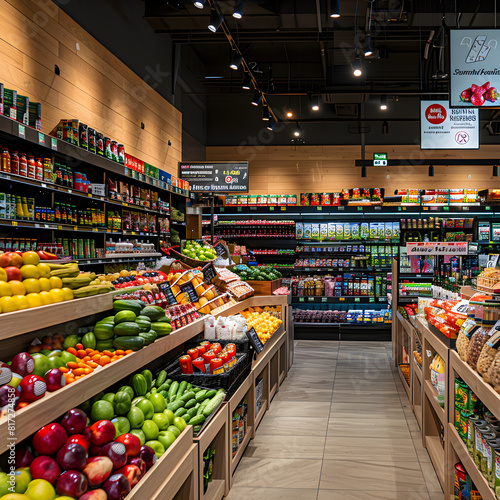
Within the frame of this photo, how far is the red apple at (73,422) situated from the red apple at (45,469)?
19 centimetres

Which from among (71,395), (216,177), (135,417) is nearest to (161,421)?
(135,417)

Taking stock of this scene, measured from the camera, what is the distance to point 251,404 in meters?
4.31

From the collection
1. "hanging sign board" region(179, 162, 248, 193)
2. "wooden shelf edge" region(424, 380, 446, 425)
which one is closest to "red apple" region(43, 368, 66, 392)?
"wooden shelf edge" region(424, 380, 446, 425)

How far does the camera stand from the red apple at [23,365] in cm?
183

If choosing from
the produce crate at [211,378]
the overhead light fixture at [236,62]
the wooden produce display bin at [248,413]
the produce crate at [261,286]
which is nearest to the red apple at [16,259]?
the produce crate at [211,378]

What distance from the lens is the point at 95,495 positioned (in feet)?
5.54

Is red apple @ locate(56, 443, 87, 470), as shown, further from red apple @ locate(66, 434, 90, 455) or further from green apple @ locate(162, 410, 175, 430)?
green apple @ locate(162, 410, 175, 430)

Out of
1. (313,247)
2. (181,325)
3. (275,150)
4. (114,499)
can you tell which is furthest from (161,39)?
(114,499)

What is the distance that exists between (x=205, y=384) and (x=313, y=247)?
768 centimetres

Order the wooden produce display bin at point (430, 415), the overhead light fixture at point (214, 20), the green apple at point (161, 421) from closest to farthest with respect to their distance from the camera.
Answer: the green apple at point (161, 421)
the wooden produce display bin at point (430, 415)
the overhead light fixture at point (214, 20)

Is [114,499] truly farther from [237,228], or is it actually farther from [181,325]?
[237,228]

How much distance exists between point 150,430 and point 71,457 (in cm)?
60

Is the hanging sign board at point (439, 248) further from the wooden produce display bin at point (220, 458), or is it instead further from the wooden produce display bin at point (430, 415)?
the wooden produce display bin at point (220, 458)

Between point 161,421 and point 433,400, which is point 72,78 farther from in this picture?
point 433,400
